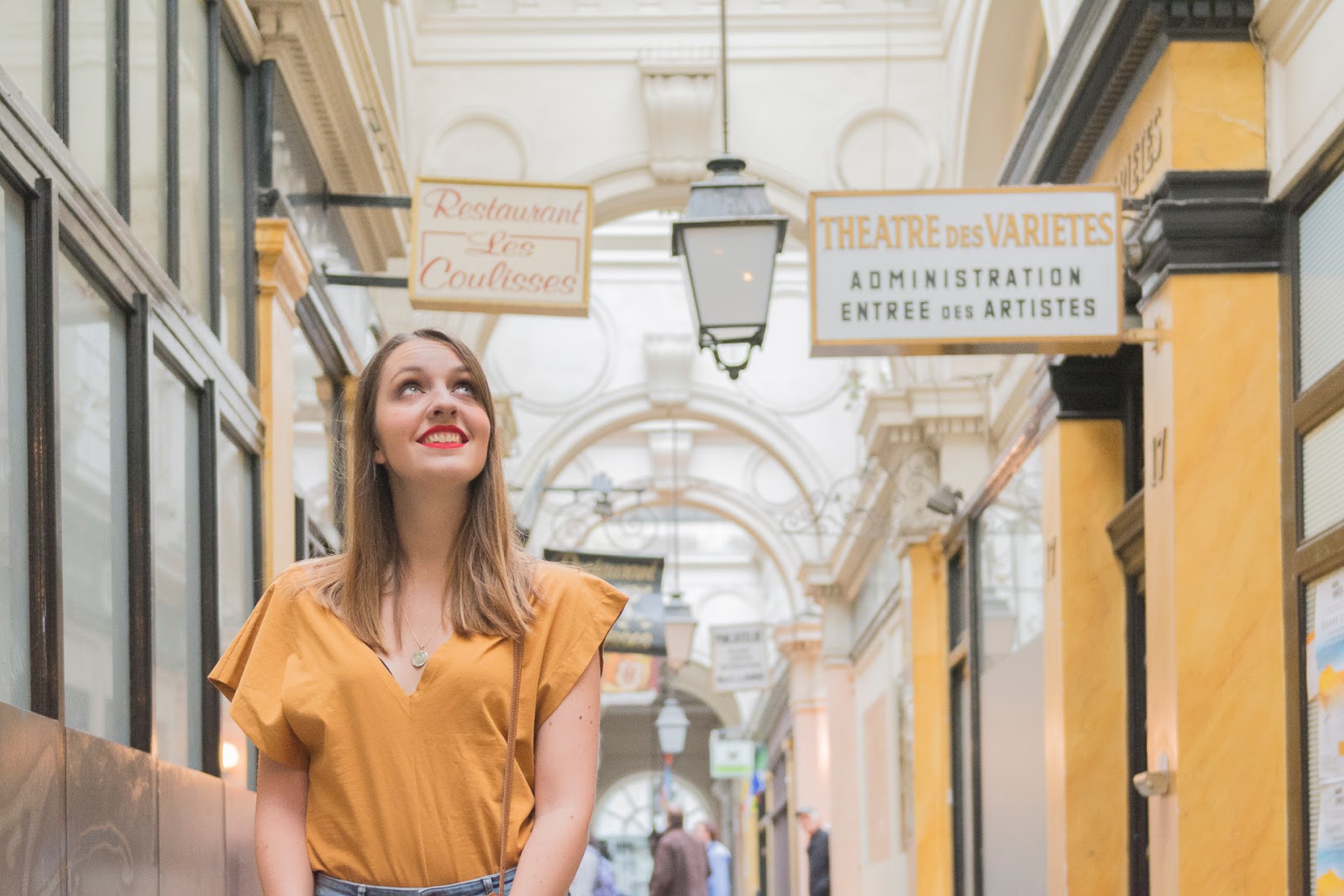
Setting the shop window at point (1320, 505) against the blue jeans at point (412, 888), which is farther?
the shop window at point (1320, 505)

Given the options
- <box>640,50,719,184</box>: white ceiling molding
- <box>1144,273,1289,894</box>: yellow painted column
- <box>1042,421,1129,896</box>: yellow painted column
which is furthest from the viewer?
<box>640,50,719,184</box>: white ceiling molding

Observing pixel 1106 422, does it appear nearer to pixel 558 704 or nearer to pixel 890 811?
pixel 558 704

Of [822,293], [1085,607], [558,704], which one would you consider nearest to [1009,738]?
[1085,607]

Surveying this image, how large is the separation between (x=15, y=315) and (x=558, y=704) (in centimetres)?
237

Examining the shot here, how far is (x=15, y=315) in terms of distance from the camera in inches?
179

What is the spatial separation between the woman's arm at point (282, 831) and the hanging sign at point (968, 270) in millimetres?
4708

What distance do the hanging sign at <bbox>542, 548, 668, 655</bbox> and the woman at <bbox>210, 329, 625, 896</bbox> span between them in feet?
53.7

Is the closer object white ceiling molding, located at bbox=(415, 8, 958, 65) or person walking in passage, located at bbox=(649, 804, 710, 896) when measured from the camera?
person walking in passage, located at bbox=(649, 804, 710, 896)

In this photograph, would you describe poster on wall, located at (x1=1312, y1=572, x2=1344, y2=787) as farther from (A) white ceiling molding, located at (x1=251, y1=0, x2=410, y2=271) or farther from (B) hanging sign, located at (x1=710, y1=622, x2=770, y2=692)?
(B) hanging sign, located at (x1=710, y1=622, x2=770, y2=692)

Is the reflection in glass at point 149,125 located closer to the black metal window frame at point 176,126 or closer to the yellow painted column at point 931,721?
the black metal window frame at point 176,126

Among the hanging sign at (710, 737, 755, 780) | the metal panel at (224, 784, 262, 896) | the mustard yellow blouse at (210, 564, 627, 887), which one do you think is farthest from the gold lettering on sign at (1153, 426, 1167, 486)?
the hanging sign at (710, 737, 755, 780)

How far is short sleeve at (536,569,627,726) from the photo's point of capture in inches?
106

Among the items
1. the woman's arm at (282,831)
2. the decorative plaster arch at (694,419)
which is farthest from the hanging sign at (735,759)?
the woman's arm at (282,831)

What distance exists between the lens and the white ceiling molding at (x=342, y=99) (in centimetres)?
852
